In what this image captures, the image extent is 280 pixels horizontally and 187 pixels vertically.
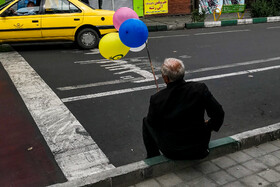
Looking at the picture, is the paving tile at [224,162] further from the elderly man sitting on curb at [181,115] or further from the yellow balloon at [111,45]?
the yellow balloon at [111,45]

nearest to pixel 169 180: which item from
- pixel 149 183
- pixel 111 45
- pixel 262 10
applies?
pixel 149 183

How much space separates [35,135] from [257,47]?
24.4 feet

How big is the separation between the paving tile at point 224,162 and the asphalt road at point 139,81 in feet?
2.45

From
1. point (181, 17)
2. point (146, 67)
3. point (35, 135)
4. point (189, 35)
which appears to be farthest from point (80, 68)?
point (181, 17)

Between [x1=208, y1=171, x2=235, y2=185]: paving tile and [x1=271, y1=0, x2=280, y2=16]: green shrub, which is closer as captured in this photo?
[x1=208, y1=171, x2=235, y2=185]: paving tile

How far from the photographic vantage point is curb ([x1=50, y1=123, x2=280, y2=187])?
308cm

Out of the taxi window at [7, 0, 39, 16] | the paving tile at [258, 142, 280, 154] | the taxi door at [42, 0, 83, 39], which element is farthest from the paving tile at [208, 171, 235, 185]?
the taxi window at [7, 0, 39, 16]

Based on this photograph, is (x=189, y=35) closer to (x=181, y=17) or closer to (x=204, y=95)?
(x=181, y=17)

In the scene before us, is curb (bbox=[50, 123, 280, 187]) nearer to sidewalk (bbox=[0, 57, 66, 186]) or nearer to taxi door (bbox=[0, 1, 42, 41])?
sidewalk (bbox=[0, 57, 66, 186])

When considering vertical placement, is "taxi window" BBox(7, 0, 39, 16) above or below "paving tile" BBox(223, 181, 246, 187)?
above

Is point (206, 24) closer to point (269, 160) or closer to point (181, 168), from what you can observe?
point (269, 160)

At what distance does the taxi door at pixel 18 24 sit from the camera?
923 cm

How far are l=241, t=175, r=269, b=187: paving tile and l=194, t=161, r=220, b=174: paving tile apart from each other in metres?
0.30

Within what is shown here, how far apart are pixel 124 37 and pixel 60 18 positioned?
6.36 metres
